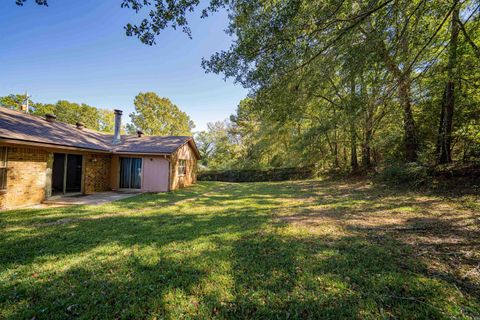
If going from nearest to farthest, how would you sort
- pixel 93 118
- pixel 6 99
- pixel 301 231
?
pixel 301 231 → pixel 6 99 → pixel 93 118

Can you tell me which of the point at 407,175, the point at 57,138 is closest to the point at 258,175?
the point at 407,175

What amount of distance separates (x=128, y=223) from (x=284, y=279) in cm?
460

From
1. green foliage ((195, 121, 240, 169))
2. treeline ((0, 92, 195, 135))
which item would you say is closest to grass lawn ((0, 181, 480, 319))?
green foliage ((195, 121, 240, 169))

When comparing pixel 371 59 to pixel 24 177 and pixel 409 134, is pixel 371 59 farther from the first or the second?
pixel 24 177

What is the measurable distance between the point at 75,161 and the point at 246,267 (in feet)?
43.1

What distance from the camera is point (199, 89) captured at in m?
20.8

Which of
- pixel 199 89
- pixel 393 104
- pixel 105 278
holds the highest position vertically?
pixel 199 89

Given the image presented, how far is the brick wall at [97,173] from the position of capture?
1027cm

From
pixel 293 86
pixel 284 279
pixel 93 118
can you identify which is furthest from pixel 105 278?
pixel 93 118

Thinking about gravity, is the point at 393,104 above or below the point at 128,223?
above

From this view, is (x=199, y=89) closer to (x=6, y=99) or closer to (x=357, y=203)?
(x=357, y=203)

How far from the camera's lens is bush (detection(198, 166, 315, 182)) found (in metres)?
20.5

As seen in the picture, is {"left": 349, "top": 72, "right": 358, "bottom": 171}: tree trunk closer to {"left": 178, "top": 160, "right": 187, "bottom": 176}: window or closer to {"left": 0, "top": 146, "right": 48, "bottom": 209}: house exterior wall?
{"left": 178, "top": 160, "right": 187, "bottom": 176}: window

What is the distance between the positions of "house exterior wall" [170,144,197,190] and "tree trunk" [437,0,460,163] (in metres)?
12.6
